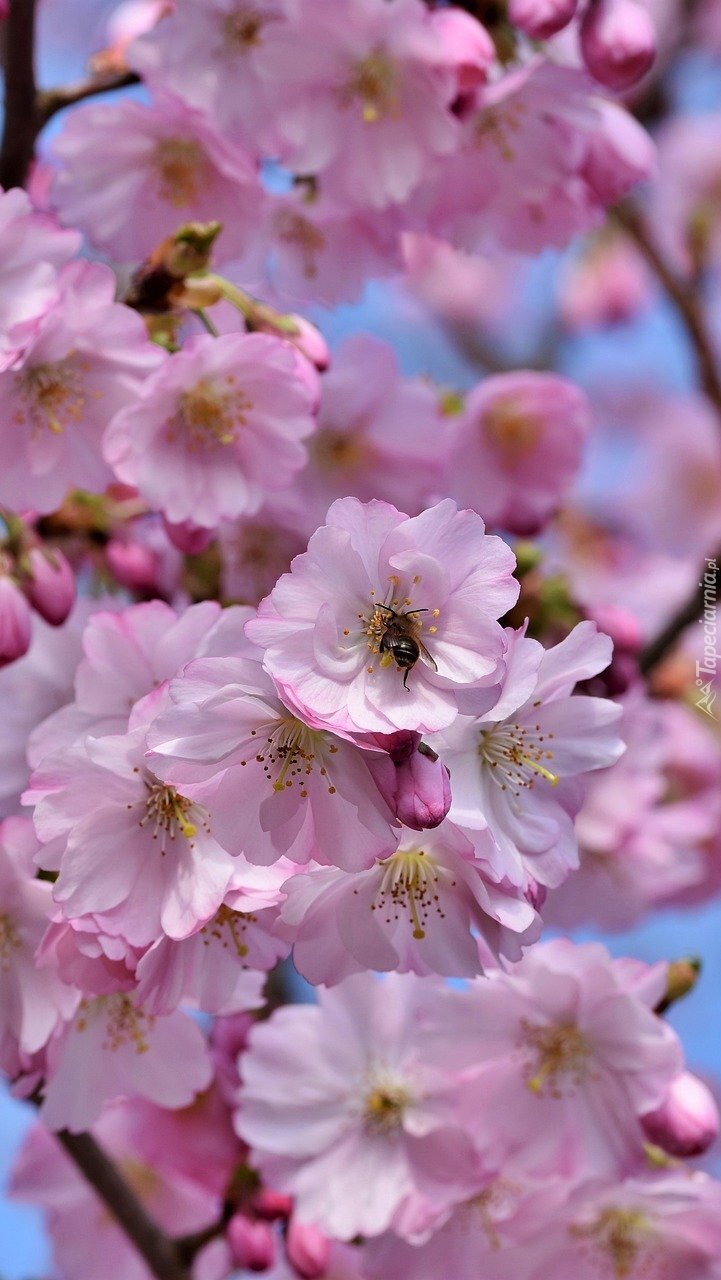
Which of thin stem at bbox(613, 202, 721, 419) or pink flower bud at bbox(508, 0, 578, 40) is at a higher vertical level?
pink flower bud at bbox(508, 0, 578, 40)

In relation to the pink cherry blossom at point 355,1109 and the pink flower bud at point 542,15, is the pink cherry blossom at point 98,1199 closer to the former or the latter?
the pink cherry blossom at point 355,1109

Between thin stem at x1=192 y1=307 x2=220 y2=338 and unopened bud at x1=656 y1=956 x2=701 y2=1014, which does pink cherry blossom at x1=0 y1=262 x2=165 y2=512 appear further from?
unopened bud at x1=656 y1=956 x2=701 y2=1014

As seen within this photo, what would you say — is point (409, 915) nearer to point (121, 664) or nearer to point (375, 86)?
point (121, 664)

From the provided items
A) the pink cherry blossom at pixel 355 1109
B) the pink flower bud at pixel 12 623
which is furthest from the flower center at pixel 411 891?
the pink flower bud at pixel 12 623

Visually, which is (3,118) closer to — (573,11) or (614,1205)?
(573,11)

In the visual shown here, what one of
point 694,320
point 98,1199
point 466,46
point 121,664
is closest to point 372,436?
point 466,46

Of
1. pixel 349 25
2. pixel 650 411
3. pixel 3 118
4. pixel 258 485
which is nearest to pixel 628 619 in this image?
pixel 258 485

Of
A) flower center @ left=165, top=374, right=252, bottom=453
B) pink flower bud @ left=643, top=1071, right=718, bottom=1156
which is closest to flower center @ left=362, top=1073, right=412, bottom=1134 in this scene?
pink flower bud @ left=643, top=1071, right=718, bottom=1156
